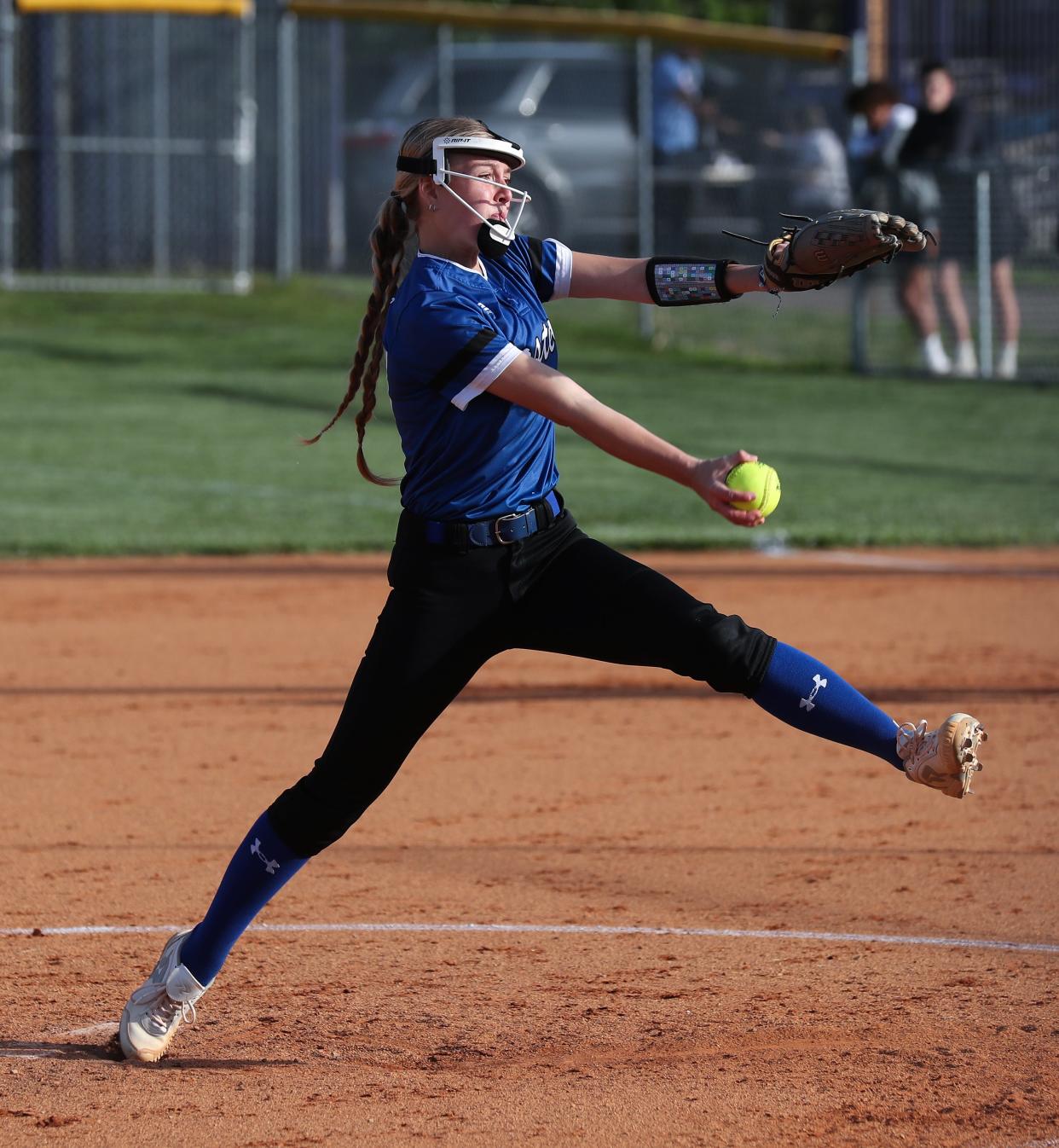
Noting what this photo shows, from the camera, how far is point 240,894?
13.1 feet

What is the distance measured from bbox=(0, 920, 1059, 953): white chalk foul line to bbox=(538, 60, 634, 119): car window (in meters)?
15.8

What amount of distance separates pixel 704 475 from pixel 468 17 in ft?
54.0

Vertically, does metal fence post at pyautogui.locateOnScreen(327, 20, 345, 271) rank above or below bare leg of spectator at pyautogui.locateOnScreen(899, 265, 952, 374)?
above

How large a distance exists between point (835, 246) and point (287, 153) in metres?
16.5

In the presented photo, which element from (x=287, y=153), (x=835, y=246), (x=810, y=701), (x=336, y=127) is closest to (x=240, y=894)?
(x=810, y=701)

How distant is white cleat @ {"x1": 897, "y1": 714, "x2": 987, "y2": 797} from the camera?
12.7ft

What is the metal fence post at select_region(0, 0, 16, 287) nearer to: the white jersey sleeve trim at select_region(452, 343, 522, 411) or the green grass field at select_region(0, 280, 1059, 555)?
the green grass field at select_region(0, 280, 1059, 555)

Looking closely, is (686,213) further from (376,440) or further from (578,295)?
(578,295)

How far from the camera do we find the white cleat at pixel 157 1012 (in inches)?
157

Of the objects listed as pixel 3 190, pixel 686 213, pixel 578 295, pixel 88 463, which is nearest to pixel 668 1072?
pixel 578 295

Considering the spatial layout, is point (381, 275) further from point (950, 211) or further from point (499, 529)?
point (950, 211)

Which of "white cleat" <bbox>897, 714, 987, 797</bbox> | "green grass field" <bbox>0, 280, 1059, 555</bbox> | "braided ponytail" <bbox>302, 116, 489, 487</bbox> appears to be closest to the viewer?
"white cleat" <bbox>897, 714, 987, 797</bbox>

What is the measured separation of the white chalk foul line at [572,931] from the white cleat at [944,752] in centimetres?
94

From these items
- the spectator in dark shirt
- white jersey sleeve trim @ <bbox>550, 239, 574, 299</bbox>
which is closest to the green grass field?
the spectator in dark shirt
